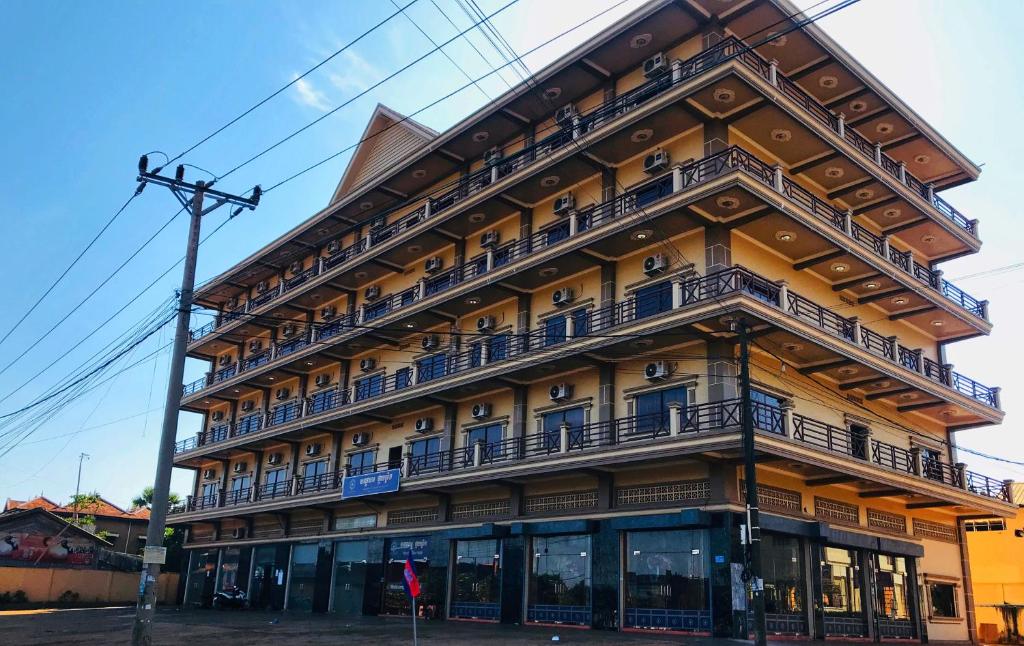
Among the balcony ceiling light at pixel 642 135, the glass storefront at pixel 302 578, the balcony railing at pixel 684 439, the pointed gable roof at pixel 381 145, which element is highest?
the pointed gable roof at pixel 381 145

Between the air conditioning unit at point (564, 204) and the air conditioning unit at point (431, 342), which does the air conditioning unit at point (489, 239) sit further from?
the air conditioning unit at point (431, 342)

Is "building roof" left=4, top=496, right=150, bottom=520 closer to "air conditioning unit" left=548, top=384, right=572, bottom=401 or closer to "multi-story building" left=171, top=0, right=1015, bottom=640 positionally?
"multi-story building" left=171, top=0, right=1015, bottom=640

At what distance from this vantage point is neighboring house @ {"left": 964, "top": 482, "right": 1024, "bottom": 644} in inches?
1542

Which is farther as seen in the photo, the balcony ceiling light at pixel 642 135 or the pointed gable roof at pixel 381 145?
the pointed gable roof at pixel 381 145

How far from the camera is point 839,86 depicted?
30453mm

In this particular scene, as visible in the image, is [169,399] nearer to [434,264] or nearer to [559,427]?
[559,427]

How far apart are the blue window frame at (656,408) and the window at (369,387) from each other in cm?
1499

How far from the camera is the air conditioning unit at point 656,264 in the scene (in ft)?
90.8

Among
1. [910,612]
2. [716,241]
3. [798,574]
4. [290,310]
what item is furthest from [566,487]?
[290,310]

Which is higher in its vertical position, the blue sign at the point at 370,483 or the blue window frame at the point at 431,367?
the blue window frame at the point at 431,367

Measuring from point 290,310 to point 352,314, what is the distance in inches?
252

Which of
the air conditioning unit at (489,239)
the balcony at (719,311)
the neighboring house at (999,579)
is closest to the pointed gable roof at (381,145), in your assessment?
the air conditioning unit at (489,239)

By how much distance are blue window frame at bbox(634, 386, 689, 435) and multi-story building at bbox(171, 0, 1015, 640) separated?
12 centimetres

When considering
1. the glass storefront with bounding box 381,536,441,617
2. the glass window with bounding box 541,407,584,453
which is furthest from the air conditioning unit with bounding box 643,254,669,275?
the glass storefront with bounding box 381,536,441,617
